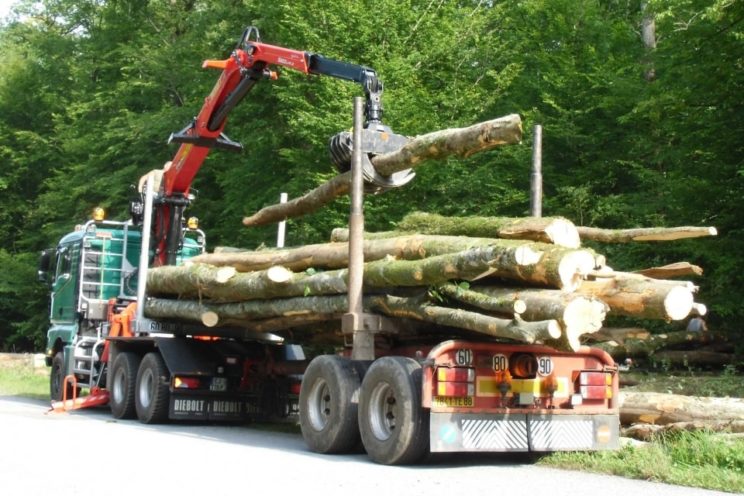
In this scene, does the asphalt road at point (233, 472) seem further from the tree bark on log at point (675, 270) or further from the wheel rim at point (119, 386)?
the wheel rim at point (119, 386)

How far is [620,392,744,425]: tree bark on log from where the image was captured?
10570 mm

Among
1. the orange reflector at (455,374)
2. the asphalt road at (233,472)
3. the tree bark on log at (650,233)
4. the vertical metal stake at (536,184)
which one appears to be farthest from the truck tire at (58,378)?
the tree bark on log at (650,233)

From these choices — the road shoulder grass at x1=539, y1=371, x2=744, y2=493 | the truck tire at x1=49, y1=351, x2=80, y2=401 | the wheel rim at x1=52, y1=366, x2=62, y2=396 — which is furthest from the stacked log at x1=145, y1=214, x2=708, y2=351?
the wheel rim at x1=52, y1=366, x2=62, y2=396

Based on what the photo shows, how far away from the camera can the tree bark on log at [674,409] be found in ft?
34.7

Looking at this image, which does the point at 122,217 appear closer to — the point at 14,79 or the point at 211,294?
the point at 14,79

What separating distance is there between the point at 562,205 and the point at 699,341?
4.72m

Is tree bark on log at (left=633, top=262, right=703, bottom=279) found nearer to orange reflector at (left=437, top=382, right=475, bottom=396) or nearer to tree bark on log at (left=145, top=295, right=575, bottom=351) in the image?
tree bark on log at (left=145, top=295, right=575, bottom=351)

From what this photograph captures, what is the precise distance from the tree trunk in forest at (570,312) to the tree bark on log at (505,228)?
81 centimetres

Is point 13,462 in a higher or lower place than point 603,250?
lower

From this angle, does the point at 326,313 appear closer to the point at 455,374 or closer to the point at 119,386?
the point at 455,374

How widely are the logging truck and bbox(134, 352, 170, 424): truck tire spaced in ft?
0.08

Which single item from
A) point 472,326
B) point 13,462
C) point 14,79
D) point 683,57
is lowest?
point 13,462

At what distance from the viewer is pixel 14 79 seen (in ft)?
146

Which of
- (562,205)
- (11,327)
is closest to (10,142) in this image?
(11,327)
